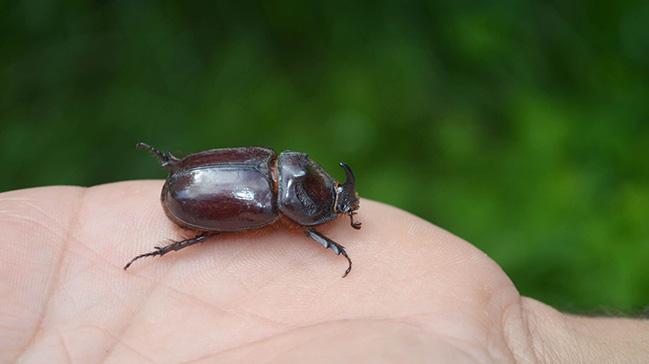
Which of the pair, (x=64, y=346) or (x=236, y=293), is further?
(x=236, y=293)

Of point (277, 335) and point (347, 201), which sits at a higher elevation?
point (347, 201)

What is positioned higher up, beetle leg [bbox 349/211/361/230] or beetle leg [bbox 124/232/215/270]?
beetle leg [bbox 349/211/361/230]

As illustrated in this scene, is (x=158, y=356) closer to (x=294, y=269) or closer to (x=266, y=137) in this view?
(x=294, y=269)

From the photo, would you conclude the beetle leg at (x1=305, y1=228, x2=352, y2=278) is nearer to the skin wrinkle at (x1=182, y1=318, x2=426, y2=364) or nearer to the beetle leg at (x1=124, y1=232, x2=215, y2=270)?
the skin wrinkle at (x1=182, y1=318, x2=426, y2=364)

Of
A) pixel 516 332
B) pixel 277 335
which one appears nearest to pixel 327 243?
pixel 277 335

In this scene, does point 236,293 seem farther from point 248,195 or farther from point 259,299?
point 248,195

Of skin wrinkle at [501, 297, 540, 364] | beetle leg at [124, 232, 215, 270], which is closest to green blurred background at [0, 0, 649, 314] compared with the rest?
skin wrinkle at [501, 297, 540, 364]

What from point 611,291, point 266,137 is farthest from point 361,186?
point 611,291

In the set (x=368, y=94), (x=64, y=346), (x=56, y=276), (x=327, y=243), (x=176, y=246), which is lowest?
(x=64, y=346)
